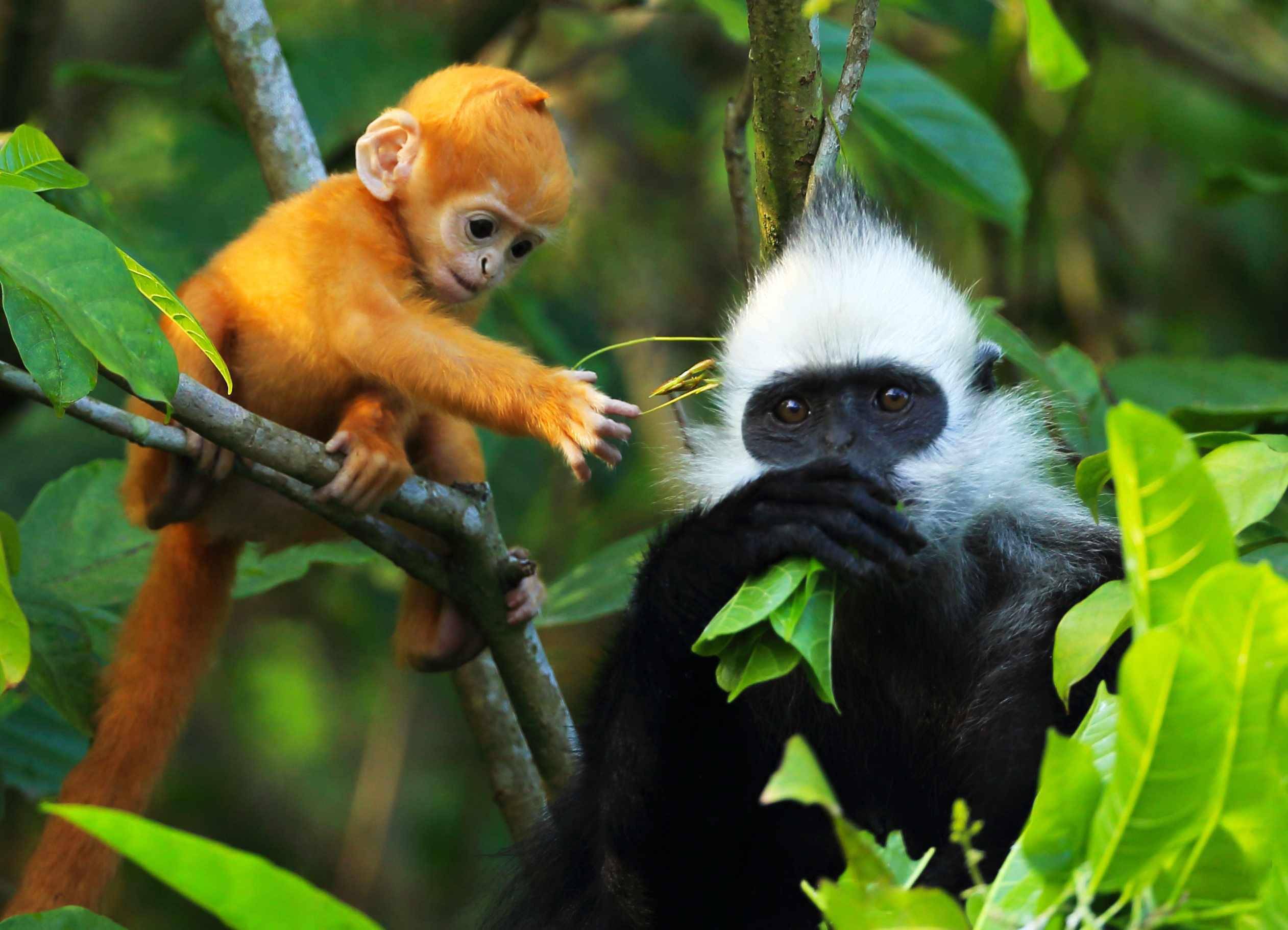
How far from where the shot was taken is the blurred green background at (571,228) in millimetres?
4316

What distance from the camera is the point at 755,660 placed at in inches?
73.2

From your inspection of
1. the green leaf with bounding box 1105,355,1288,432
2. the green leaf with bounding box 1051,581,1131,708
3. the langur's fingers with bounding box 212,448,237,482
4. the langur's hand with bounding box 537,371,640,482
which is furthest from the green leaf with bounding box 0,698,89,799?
the green leaf with bounding box 1105,355,1288,432

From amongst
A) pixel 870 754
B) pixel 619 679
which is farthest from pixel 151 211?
pixel 870 754

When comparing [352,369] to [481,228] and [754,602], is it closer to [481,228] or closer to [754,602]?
[481,228]

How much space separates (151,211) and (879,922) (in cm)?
380

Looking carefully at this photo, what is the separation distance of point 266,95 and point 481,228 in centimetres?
62

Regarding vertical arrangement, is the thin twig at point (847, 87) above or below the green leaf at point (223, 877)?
above

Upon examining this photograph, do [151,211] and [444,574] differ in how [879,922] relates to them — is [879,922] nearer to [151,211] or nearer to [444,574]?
[444,574]

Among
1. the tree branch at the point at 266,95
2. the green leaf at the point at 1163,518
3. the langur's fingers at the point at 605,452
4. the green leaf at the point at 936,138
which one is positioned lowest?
the green leaf at the point at 1163,518

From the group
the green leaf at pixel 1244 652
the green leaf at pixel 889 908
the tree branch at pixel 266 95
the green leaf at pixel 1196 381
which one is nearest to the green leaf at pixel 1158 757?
the green leaf at pixel 1244 652

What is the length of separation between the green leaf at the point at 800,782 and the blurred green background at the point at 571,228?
8.82ft

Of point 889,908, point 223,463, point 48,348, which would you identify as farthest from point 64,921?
point 889,908

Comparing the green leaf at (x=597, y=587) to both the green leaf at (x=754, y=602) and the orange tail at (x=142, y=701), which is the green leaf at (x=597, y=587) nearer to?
the orange tail at (x=142, y=701)

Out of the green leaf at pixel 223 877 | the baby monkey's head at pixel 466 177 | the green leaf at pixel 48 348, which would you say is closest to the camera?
the green leaf at pixel 223 877
